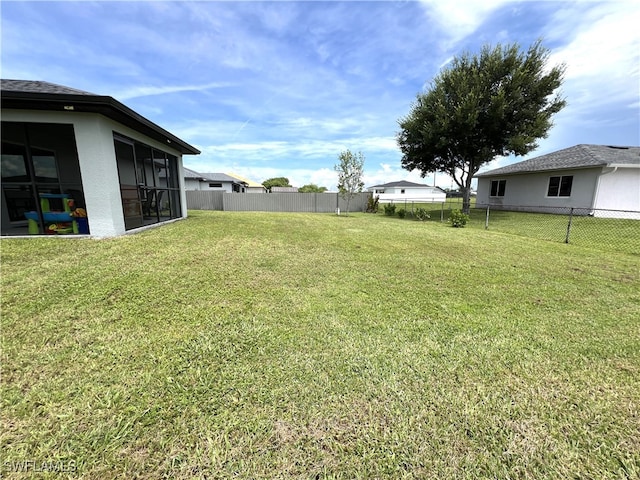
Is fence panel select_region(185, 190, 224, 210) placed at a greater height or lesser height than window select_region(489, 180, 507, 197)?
lesser

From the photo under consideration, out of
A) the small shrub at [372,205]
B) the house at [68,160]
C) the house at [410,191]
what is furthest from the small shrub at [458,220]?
the house at [410,191]

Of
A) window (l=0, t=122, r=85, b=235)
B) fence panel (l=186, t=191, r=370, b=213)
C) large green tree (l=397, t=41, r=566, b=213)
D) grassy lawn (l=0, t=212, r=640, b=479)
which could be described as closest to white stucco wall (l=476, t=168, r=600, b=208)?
large green tree (l=397, t=41, r=566, b=213)

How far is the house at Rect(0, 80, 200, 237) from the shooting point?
221 inches

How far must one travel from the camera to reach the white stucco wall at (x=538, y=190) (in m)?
13.4

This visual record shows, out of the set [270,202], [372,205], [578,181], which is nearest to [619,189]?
[578,181]

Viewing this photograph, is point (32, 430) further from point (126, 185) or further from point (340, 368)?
point (126, 185)

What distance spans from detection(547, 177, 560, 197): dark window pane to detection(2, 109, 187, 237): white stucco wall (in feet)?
66.6

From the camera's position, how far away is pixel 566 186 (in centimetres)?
1467

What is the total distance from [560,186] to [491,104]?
632cm

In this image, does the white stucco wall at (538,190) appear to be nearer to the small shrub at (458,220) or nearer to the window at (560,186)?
the window at (560,186)

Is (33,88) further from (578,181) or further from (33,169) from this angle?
(578,181)

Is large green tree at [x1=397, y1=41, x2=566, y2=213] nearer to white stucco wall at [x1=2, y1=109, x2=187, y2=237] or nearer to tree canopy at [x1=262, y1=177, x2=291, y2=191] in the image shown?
white stucco wall at [x1=2, y1=109, x2=187, y2=237]

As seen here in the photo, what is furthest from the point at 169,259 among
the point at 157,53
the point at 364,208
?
the point at 364,208

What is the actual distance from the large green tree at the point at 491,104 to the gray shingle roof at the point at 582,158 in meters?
2.12
